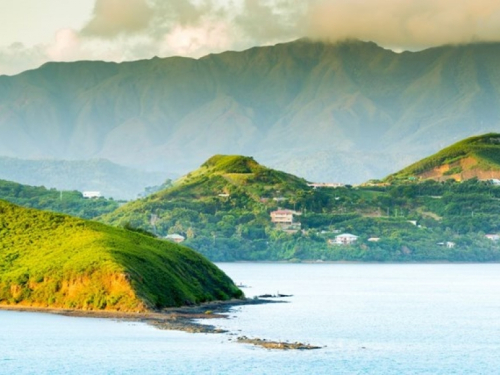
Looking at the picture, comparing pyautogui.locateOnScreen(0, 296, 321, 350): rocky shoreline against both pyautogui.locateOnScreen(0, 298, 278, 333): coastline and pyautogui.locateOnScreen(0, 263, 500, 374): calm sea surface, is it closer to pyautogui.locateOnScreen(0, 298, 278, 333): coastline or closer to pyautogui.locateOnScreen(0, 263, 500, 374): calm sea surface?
pyautogui.locateOnScreen(0, 298, 278, 333): coastline


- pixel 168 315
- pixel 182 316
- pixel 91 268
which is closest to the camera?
pixel 168 315

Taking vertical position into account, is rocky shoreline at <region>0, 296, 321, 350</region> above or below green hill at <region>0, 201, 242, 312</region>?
below

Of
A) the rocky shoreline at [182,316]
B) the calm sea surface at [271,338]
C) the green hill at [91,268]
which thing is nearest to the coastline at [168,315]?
the rocky shoreline at [182,316]

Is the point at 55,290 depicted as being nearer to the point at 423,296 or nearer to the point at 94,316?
the point at 94,316

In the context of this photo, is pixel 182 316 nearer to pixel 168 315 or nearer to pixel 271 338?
pixel 168 315

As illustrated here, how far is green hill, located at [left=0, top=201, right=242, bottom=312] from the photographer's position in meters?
111

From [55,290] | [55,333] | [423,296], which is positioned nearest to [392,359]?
[55,333]

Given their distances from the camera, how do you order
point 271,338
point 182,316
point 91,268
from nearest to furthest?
point 271,338
point 182,316
point 91,268

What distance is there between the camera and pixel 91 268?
365ft

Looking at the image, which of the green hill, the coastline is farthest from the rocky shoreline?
the green hill

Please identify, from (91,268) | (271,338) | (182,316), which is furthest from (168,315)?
(271,338)

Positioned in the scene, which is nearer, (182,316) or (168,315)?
(168,315)

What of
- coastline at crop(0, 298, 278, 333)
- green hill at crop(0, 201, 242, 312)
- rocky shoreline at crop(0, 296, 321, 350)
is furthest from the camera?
A: green hill at crop(0, 201, 242, 312)

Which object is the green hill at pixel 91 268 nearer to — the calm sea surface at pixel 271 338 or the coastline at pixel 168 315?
the coastline at pixel 168 315
